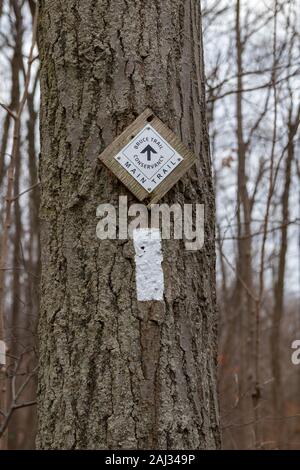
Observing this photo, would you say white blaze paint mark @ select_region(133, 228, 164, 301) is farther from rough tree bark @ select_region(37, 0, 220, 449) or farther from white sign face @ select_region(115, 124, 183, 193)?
white sign face @ select_region(115, 124, 183, 193)

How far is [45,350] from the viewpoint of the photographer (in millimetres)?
1903

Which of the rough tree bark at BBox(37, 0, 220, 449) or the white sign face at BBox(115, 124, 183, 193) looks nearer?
the rough tree bark at BBox(37, 0, 220, 449)

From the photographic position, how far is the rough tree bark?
177cm

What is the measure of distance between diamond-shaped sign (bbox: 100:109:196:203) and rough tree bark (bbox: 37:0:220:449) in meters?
0.03

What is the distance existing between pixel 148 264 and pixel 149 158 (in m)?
0.32

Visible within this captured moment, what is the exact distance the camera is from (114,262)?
5.99 ft

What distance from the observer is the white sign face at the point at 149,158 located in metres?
1.88

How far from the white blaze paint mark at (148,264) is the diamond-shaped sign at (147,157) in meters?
0.11

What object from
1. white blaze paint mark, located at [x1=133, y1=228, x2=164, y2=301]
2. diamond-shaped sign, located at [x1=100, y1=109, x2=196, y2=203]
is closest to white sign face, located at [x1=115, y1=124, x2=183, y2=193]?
diamond-shaped sign, located at [x1=100, y1=109, x2=196, y2=203]

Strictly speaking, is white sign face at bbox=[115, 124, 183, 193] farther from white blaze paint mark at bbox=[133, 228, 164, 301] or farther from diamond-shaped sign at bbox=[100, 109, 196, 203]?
white blaze paint mark at bbox=[133, 228, 164, 301]

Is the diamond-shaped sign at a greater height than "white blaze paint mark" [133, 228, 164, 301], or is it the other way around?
the diamond-shaped sign

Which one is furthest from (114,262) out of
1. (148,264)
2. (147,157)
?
(147,157)

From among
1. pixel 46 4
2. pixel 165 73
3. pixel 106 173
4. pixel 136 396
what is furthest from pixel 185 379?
pixel 46 4

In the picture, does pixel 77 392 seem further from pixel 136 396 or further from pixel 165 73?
pixel 165 73
